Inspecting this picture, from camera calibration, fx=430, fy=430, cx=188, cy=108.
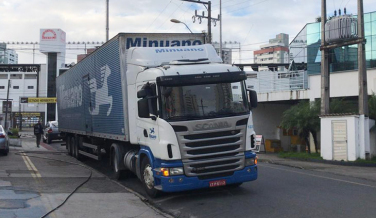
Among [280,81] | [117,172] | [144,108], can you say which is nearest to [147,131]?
[144,108]

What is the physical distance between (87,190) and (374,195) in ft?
23.1

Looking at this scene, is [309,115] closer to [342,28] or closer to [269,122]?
[342,28]

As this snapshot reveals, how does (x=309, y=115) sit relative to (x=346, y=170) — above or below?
above

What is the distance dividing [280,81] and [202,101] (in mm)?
18948

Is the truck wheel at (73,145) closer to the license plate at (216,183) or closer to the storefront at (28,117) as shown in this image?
the license plate at (216,183)

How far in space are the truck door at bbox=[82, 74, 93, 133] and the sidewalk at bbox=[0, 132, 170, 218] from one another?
5.67ft

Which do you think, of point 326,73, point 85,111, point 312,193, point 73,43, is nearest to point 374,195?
point 312,193

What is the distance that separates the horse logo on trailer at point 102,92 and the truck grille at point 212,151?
4099 millimetres

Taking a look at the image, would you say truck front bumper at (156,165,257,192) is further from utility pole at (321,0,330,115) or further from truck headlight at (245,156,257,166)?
utility pole at (321,0,330,115)

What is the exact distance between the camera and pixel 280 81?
27.4 meters

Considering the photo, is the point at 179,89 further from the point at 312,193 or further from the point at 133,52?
the point at 312,193

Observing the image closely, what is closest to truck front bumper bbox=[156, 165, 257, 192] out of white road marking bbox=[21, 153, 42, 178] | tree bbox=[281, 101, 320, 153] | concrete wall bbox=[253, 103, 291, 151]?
white road marking bbox=[21, 153, 42, 178]

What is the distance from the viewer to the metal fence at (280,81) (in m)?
26.5

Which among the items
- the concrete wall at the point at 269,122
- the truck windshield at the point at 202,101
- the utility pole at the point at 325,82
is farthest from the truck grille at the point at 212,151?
the concrete wall at the point at 269,122
